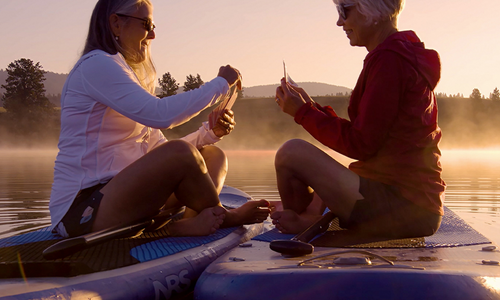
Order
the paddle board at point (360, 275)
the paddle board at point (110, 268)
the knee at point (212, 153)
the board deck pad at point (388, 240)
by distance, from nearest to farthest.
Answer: the paddle board at point (360, 275) → the paddle board at point (110, 268) → the board deck pad at point (388, 240) → the knee at point (212, 153)

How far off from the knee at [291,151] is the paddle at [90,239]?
887 millimetres

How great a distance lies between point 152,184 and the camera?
263 cm

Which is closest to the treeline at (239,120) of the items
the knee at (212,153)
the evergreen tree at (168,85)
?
the evergreen tree at (168,85)

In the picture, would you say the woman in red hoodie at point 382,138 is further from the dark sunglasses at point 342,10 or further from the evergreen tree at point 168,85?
the evergreen tree at point 168,85

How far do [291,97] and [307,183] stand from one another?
1.63 ft

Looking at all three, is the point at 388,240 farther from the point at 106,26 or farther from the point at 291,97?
the point at 106,26

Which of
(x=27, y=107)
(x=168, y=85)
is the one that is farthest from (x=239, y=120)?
(x=27, y=107)

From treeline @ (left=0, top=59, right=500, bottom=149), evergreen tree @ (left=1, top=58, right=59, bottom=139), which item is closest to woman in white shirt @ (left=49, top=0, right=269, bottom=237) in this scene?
treeline @ (left=0, top=59, right=500, bottom=149)

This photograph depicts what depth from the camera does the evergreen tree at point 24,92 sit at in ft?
190

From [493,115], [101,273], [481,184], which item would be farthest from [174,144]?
[493,115]

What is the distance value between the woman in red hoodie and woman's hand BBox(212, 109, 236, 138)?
0.79 meters

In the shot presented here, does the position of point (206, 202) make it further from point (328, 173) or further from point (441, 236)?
point (441, 236)

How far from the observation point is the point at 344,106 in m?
62.8

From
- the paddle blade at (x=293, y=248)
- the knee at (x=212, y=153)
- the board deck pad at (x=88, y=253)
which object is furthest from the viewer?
the knee at (x=212, y=153)
